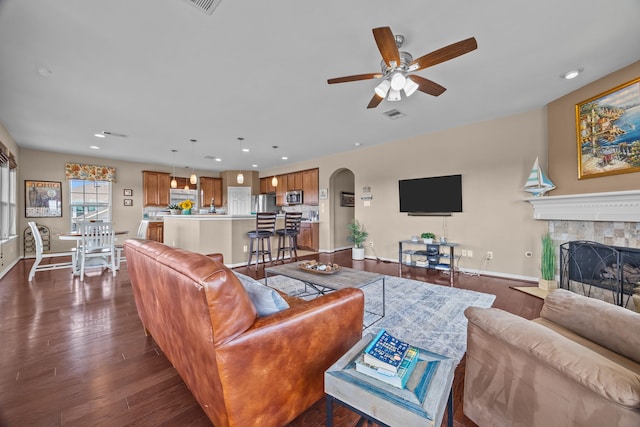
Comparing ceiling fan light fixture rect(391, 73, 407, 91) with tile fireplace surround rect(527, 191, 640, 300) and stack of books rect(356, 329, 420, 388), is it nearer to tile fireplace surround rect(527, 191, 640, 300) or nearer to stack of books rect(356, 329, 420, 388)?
stack of books rect(356, 329, 420, 388)

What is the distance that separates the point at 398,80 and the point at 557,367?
212 centimetres

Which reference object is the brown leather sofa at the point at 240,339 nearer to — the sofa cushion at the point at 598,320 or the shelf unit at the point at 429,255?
the sofa cushion at the point at 598,320

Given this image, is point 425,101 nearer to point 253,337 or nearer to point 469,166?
point 469,166

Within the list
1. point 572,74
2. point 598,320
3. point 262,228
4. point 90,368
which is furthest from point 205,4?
point 572,74

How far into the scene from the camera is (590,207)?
3.03 metres

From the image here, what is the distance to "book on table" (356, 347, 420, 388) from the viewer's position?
905mm

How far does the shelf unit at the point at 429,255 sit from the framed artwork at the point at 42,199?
8.09 metres

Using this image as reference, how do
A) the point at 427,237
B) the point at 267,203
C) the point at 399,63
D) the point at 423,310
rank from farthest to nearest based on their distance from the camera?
the point at 267,203 → the point at 427,237 → the point at 423,310 → the point at 399,63

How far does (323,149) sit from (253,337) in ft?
17.9

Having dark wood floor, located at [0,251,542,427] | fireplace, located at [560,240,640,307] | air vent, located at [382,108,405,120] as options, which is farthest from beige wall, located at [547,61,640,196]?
air vent, located at [382,108,405,120]

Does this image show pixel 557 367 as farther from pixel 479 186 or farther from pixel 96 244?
pixel 96 244

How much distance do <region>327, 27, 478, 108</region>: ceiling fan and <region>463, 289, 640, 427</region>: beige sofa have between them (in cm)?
177

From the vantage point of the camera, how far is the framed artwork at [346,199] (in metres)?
7.30

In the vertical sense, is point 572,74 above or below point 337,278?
above
